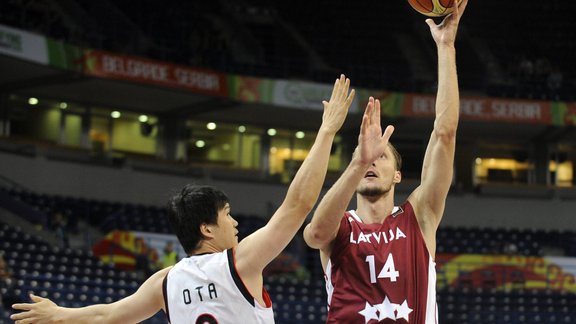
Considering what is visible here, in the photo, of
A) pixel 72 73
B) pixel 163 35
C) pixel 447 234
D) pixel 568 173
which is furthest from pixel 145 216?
pixel 568 173

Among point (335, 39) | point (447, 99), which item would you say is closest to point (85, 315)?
point (447, 99)

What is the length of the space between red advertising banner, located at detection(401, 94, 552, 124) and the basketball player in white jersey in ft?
69.6

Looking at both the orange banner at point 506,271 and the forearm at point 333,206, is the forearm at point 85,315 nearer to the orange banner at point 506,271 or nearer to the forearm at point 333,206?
the forearm at point 333,206

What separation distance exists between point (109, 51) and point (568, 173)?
14809 mm

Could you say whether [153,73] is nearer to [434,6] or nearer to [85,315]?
[434,6]

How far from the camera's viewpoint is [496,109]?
25.7 m

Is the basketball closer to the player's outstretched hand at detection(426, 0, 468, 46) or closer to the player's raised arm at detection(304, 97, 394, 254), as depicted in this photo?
the player's outstretched hand at detection(426, 0, 468, 46)

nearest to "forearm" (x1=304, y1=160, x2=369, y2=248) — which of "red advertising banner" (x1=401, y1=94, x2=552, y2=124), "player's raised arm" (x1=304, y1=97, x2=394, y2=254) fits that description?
"player's raised arm" (x1=304, y1=97, x2=394, y2=254)

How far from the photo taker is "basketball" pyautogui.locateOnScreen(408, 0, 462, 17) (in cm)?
546

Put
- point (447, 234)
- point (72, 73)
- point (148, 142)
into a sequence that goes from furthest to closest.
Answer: point (148, 142), point (447, 234), point (72, 73)

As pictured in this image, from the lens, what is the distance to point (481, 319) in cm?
1983

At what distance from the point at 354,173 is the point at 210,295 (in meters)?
0.85

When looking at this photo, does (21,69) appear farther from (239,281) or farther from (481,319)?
(239,281)

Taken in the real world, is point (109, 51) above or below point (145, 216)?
above
